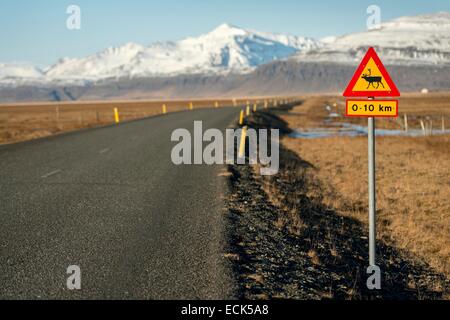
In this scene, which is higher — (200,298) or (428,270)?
(200,298)

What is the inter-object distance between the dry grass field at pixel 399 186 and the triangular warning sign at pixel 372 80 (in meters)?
3.42

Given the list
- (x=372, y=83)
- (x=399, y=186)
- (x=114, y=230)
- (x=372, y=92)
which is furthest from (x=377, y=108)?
(x=399, y=186)

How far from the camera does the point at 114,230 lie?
22.1 ft

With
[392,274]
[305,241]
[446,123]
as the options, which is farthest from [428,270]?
[446,123]

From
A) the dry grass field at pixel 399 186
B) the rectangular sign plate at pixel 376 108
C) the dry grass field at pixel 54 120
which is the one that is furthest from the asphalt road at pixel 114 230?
the dry grass field at pixel 54 120

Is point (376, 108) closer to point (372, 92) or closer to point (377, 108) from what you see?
point (377, 108)

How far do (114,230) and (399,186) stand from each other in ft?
31.2

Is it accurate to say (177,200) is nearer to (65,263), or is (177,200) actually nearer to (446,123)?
(65,263)

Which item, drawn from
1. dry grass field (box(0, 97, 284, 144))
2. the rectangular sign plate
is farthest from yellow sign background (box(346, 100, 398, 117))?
dry grass field (box(0, 97, 284, 144))

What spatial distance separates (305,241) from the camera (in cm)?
745

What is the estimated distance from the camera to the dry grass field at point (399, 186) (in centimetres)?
885

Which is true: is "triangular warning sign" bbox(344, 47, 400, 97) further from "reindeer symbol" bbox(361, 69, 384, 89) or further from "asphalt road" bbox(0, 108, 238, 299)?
"asphalt road" bbox(0, 108, 238, 299)

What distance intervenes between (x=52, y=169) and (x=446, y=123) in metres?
35.8

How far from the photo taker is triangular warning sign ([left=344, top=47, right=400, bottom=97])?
5.48 meters
